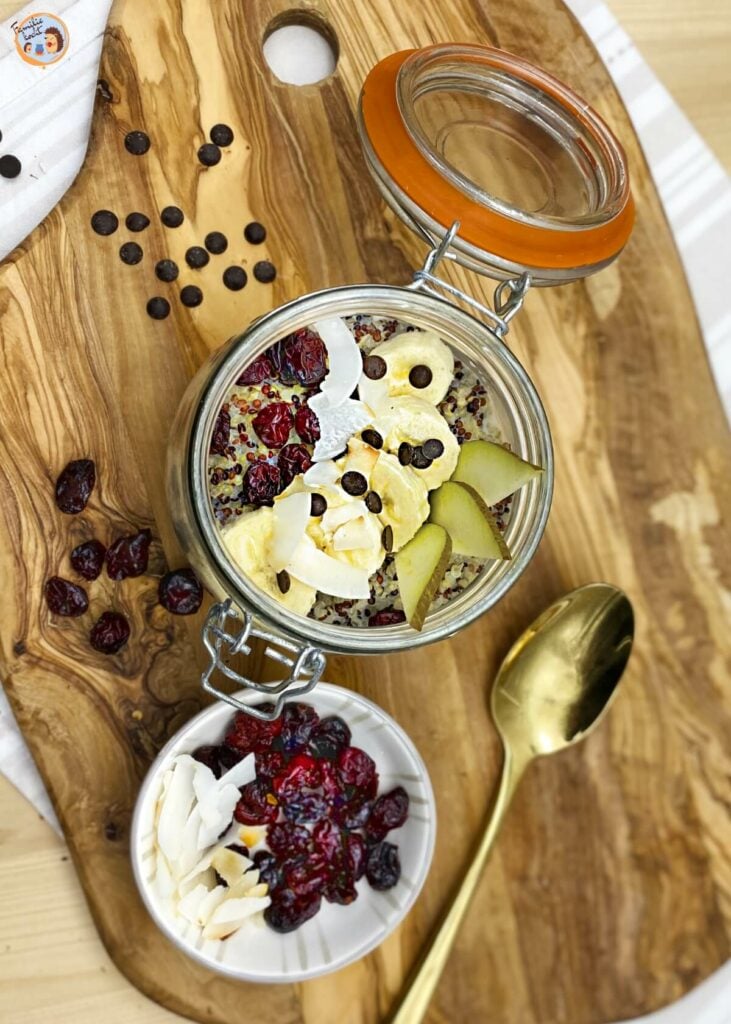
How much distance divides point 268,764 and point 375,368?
0.43m

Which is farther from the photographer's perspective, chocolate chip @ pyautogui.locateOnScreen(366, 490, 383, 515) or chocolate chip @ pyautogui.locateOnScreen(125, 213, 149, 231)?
chocolate chip @ pyautogui.locateOnScreen(125, 213, 149, 231)

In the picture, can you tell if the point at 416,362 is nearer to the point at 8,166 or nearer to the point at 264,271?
the point at 264,271

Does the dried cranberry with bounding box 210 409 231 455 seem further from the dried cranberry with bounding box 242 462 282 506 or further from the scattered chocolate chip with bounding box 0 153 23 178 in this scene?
the scattered chocolate chip with bounding box 0 153 23 178

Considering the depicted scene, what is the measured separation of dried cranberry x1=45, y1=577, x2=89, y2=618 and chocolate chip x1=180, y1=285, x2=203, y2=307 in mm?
325

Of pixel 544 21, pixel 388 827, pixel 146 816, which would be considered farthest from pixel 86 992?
pixel 544 21

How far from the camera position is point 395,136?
0.97 m

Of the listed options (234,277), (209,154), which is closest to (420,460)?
(234,277)

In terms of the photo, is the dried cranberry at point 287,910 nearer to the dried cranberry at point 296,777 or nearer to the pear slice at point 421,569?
the dried cranberry at point 296,777

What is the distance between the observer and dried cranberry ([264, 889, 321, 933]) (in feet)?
3.40

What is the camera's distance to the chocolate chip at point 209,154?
1.09 metres

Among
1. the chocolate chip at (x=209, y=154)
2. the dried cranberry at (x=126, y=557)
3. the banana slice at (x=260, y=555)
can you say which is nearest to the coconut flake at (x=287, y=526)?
the banana slice at (x=260, y=555)

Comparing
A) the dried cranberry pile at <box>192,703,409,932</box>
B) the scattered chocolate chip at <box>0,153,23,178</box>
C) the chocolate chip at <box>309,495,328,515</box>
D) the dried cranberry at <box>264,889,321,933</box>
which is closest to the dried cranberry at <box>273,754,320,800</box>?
the dried cranberry pile at <box>192,703,409,932</box>

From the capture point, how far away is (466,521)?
880mm

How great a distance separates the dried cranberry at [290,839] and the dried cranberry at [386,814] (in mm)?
69
